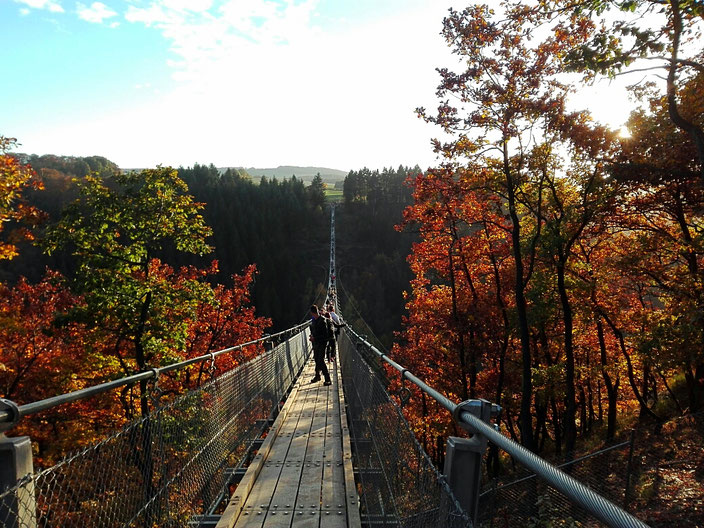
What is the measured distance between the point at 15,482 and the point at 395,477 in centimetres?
179

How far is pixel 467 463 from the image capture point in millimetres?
1479

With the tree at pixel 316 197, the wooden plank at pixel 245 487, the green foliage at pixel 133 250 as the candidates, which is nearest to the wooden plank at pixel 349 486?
the wooden plank at pixel 245 487

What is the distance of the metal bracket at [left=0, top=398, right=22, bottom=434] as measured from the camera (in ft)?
4.77

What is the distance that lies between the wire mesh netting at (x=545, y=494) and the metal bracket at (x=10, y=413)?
19.9ft

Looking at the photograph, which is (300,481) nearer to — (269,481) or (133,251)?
(269,481)

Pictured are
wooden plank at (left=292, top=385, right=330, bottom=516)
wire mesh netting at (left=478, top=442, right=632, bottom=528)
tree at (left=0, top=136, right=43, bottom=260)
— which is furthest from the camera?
tree at (left=0, top=136, right=43, bottom=260)

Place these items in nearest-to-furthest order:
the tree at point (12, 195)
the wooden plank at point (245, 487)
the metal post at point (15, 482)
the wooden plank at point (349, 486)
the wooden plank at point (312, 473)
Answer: the metal post at point (15, 482) < the wooden plank at point (245, 487) < the wooden plank at point (349, 486) < the wooden plank at point (312, 473) < the tree at point (12, 195)

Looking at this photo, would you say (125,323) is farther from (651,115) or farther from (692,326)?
(651,115)

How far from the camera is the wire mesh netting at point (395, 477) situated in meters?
1.63

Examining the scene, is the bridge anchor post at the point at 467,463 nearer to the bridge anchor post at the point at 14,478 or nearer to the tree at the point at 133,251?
the bridge anchor post at the point at 14,478

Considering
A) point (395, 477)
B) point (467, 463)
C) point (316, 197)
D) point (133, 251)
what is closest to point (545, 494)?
point (395, 477)

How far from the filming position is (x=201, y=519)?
3193 mm

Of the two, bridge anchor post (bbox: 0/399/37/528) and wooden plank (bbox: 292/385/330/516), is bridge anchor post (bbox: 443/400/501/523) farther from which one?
wooden plank (bbox: 292/385/330/516)

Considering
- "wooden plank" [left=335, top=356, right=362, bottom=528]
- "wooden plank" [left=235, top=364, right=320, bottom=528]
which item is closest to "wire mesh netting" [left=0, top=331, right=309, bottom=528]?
"wooden plank" [left=235, top=364, right=320, bottom=528]
